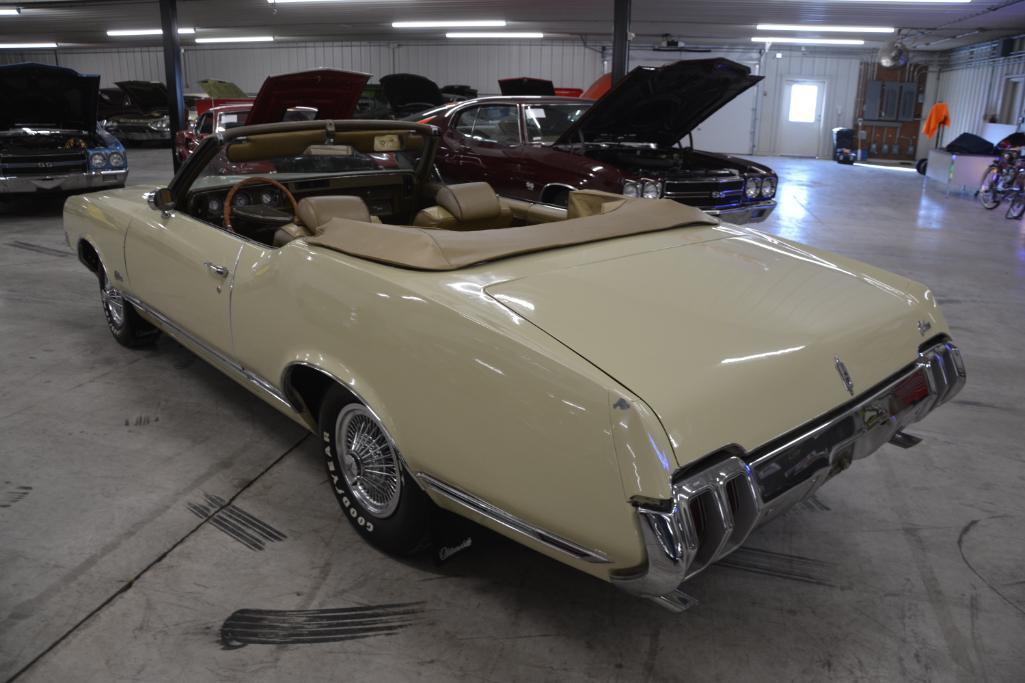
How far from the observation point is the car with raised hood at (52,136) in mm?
7332

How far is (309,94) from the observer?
5.99 meters

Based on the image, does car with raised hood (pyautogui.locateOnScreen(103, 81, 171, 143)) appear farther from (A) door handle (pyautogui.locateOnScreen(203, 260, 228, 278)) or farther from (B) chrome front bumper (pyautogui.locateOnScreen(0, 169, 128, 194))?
(A) door handle (pyautogui.locateOnScreen(203, 260, 228, 278))

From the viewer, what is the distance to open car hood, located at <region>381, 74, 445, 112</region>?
12.2 m

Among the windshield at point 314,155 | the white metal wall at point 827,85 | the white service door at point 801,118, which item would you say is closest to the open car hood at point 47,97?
the windshield at point 314,155

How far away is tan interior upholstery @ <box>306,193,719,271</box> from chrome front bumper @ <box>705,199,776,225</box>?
4.03 metres

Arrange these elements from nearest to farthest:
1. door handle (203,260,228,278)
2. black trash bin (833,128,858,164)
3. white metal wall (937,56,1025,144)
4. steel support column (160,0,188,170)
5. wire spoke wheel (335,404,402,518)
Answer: wire spoke wheel (335,404,402,518)
door handle (203,260,228,278)
steel support column (160,0,188,170)
white metal wall (937,56,1025,144)
black trash bin (833,128,858,164)

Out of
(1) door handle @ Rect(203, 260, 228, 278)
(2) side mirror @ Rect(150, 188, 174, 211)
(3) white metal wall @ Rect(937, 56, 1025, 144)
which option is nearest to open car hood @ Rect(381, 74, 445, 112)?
(2) side mirror @ Rect(150, 188, 174, 211)

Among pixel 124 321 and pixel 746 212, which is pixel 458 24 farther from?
pixel 124 321

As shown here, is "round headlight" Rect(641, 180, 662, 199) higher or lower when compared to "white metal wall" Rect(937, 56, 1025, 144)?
lower

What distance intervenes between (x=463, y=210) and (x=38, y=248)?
17.9 feet

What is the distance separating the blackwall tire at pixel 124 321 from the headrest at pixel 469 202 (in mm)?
1919

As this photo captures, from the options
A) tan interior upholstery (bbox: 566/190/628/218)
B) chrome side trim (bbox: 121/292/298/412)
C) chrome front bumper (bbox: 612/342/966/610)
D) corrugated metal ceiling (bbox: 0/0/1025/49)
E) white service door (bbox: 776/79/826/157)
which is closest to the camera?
chrome front bumper (bbox: 612/342/966/610)

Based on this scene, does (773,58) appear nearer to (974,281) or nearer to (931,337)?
(974,281)

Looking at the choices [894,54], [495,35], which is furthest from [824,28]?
[495,35]
